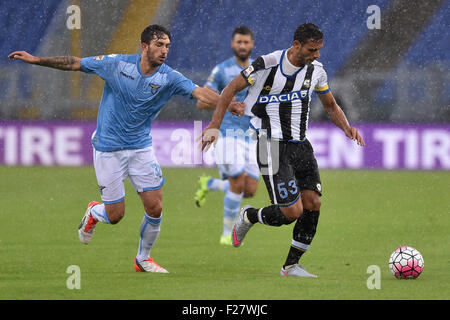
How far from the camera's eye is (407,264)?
6.85m

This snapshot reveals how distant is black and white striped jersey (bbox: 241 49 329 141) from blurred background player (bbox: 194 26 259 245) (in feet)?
8.38

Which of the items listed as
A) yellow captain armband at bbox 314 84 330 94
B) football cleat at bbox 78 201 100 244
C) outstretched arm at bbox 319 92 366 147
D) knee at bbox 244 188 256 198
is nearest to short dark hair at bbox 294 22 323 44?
yellow captain armband at bbox 314 84 330 94

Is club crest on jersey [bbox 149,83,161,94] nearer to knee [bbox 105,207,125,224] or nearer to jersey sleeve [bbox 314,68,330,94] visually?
knee [bbox 105,207,125,224]

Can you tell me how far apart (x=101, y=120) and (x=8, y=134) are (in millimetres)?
10298

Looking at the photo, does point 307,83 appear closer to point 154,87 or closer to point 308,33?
point 308,33

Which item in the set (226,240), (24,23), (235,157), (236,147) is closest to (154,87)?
(226,240)

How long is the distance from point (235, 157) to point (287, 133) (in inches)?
112

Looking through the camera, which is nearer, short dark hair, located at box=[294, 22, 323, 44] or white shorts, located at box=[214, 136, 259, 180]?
short dark hair, located at box=[294, 22, 323, 44]

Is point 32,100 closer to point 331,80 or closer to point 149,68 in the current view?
point 331,80

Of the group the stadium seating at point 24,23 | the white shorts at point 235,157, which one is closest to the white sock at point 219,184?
the white shorts at point 235,157

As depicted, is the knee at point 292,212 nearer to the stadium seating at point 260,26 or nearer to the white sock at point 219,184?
the white sock at point 219,184

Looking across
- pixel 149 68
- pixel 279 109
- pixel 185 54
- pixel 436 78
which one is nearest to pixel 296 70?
pixel 279 109

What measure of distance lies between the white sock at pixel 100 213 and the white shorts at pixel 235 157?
2467mm

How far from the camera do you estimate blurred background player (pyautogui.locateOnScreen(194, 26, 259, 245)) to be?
1006 centimetres
